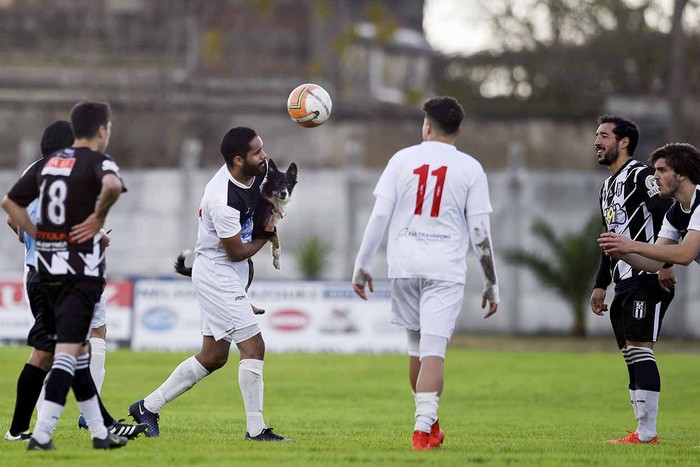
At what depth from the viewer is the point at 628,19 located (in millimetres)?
43688

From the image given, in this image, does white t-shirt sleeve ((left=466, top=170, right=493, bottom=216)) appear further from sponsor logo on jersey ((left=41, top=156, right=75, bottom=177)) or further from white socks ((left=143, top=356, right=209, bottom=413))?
sponsor logo on jersey ((left=41, top=156, right=75, bottom=177))

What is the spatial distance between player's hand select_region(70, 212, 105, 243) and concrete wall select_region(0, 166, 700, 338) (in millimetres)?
22867

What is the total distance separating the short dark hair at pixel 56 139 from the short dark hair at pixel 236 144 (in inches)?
48.2

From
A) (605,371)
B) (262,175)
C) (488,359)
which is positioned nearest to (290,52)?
(488,359)

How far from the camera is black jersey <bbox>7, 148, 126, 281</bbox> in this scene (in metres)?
8.70

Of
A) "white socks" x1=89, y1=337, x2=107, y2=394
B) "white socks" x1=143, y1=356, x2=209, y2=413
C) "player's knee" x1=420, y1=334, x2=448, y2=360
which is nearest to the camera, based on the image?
"player's knee" x1=420, y1=334, x2=448, y2=360

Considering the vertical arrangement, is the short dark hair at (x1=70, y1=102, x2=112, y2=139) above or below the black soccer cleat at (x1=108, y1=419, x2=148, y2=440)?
above

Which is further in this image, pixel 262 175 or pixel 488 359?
pixel 488 359

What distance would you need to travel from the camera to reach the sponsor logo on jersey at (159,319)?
25547 mm

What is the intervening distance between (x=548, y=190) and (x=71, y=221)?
24.8 m

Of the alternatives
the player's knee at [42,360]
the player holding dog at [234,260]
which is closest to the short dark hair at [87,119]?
the player holding dog at [234,260]

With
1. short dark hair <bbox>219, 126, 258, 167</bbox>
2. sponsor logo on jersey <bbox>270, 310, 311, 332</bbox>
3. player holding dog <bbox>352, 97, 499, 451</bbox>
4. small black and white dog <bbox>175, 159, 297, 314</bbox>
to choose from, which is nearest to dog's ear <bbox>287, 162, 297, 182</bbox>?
small black and white dog <bbox>175, 159, 297, 314</bbox>

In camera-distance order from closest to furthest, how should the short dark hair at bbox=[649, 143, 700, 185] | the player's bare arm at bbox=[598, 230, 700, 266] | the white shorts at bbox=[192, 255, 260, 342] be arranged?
the player's bare arm at bbox=[598, 230, 700, 266] < the white shorts at bbox=[192, 255, 260, 342] < the short dark hair at bbox=[649, 143, 700, 185]

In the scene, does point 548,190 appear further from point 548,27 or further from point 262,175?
point 262,175
